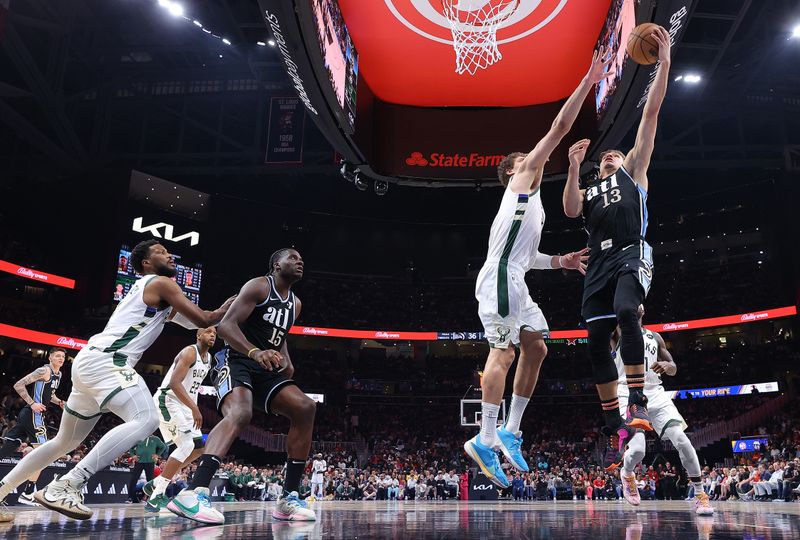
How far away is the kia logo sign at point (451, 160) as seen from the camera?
9445 mm

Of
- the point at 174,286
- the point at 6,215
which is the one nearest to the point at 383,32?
the point at 174,286

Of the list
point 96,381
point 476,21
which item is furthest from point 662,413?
point 96,381

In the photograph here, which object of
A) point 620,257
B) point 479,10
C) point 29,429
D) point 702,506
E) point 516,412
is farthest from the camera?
point 29,429

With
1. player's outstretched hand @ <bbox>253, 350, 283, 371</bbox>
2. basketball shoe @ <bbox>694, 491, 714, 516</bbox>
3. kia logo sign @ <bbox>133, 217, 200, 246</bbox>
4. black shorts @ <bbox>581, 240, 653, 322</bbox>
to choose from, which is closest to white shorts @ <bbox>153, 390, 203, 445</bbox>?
player's outstretched hand @ <bbox>253, 350, 283, 371</bbox>

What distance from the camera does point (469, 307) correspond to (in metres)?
32.8

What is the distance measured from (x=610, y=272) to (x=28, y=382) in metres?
8.72

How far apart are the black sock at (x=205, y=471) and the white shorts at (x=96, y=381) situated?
30.1 inches

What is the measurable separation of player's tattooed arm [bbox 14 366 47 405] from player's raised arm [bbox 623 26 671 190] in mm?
8604

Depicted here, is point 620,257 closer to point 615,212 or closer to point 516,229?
point 615,212

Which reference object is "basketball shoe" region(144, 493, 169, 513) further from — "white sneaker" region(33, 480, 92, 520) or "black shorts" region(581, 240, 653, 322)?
"black shorts" region(581, 240, 653, 322)

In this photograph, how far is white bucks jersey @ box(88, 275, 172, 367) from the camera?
4742 mm

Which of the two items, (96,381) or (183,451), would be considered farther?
(183,451)

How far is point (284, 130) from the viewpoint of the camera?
19.8m

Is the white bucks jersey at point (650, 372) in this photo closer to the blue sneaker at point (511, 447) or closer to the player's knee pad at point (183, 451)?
the blue sneaker at point (511, 447)
